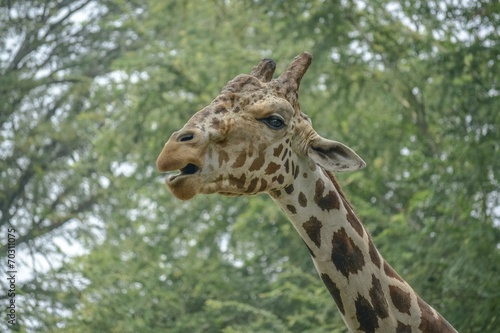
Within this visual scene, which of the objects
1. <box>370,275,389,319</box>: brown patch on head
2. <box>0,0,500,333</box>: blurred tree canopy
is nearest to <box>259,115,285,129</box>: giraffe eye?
<box>370,275,389,319</box>: brown patch on head

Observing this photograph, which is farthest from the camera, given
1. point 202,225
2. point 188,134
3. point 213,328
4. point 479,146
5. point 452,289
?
point 202,225

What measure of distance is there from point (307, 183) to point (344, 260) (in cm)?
43

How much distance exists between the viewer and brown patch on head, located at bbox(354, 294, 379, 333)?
250 inches

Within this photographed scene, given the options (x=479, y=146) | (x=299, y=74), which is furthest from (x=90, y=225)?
(x=299, y=74)

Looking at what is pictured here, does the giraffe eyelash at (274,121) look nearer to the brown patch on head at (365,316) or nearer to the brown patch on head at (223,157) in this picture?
the brown patch on head at (223,157)

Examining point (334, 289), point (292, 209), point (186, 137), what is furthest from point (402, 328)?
point (186, 137)

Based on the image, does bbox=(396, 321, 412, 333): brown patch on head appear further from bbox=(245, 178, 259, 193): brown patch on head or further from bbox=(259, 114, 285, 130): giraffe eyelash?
bbox=(259, 114, 285, 130): giraffe eyelash

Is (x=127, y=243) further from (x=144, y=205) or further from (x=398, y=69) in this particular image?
(x=398, y=69)

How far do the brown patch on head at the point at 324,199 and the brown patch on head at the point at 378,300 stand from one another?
418 mm

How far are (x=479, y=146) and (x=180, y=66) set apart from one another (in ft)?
23.2

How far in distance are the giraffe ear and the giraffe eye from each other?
0.63 feet

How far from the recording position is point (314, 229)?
20.9ft

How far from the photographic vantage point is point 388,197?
17938 mm

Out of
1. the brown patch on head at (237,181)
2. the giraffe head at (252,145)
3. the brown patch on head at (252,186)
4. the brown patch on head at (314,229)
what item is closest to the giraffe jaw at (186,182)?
the giraffe head at (252,145)
